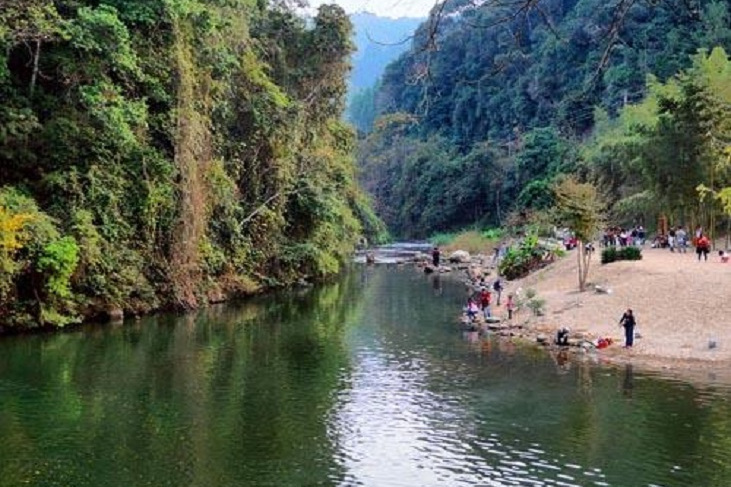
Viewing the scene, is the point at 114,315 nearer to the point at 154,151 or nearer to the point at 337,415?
the point at 154,151

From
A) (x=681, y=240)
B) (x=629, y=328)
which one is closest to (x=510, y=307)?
(x=629, y=328)

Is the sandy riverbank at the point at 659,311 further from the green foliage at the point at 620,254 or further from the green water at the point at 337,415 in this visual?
the green water at the point at 337,415

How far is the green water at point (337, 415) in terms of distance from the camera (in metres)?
14.1

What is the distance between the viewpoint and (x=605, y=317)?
97.0ft

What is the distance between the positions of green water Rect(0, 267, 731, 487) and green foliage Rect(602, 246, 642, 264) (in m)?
13.5

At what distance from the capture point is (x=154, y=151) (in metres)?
32.8

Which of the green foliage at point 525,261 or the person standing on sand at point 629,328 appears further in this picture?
the green foliage at point 525,261

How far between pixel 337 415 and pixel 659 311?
15433 millimetres

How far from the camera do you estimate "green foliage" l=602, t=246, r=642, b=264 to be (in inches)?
1506

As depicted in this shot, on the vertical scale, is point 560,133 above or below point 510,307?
above

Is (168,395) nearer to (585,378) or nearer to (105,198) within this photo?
(585,378)

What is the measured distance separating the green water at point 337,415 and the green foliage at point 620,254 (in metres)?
13.5

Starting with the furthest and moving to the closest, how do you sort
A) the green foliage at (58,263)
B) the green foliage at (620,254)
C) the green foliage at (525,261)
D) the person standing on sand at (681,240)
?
the green foliage at (525,261)
the person standing on sand at (681,240)
the green foliage at (620,254)
the green foliage at (58,263)

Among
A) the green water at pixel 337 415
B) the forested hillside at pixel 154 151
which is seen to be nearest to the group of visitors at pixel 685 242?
the green water at pixel 337 415
